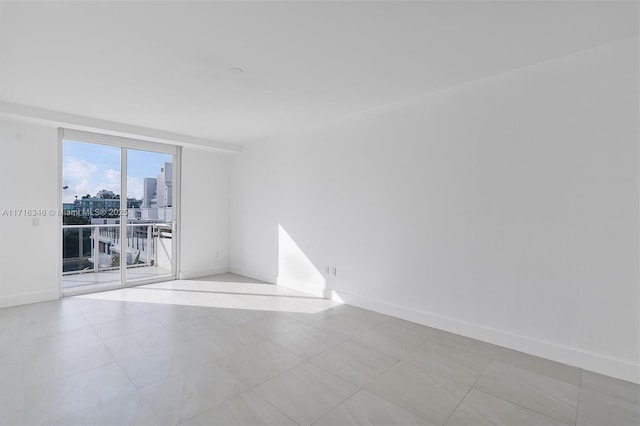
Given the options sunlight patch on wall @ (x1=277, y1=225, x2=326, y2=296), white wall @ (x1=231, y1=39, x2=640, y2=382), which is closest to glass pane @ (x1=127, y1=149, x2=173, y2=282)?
sunlight patch on wall @ (x1=277, y1=225, x2=326, y2=296)

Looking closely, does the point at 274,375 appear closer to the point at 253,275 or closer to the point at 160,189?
the point at 253,275

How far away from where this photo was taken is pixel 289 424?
1918 mm

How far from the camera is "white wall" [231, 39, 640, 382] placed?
2.46 m

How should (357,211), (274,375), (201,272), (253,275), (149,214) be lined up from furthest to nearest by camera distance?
1. (201,272)
2. (253,275)
3. (149,214)
4. (357,211)
5. (274,375)

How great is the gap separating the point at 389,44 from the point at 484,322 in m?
2.74

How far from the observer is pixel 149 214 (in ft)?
18.3

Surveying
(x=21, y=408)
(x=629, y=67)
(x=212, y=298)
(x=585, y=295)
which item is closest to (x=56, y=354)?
(x=21, y=408)

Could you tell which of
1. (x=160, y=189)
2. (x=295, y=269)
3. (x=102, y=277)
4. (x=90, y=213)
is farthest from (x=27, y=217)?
(x=295, y=269)

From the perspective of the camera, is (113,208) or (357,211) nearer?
(357,211)

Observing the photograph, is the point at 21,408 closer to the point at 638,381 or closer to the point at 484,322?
the point at 484,322

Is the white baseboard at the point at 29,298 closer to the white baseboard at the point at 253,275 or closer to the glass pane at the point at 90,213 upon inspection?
the glass pane at the point at 90,213

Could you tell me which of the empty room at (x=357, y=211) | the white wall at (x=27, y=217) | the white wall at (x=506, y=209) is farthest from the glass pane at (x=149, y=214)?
the white wall at (x=506, y=209)

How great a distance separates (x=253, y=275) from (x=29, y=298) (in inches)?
125

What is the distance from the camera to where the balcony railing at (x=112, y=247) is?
15.9 ft
